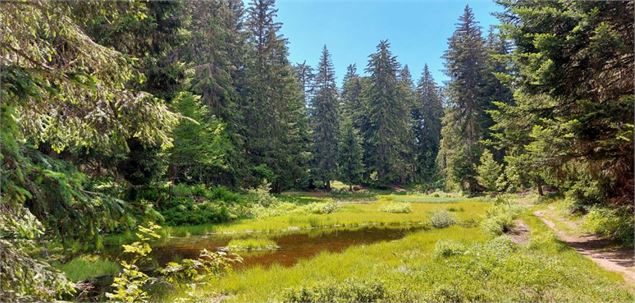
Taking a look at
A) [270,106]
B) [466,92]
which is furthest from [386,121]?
[270,106]

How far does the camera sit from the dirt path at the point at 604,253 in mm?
9711

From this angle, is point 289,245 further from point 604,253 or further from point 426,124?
point 426,124

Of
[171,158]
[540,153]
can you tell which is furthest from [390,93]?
[540,153]

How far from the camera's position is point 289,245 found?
15.9 metres

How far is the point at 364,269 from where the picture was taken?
34.9 ft

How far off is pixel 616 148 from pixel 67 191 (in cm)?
1517

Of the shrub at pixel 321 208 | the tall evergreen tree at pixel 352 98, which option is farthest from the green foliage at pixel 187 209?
the tall evergreen tree at pixel 352 98

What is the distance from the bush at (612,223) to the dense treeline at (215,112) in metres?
0.85

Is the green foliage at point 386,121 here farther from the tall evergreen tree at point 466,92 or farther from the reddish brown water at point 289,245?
the reddish brown water at point 289,245

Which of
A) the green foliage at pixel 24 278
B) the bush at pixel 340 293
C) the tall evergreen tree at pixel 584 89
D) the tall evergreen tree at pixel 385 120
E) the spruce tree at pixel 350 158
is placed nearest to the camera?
the green foliage at pixel 24 278

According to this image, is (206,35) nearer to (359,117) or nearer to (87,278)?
(87,278)

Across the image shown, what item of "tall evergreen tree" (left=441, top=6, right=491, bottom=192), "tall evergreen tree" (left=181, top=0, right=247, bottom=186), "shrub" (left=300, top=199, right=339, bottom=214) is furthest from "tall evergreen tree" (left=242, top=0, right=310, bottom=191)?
"tall evergreen tree" (left=441, top=6, right=491, bottom=192)

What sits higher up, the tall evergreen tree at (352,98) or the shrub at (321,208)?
the tall evergreen tree at (352,98)

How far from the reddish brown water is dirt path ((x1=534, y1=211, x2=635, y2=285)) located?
721cm
